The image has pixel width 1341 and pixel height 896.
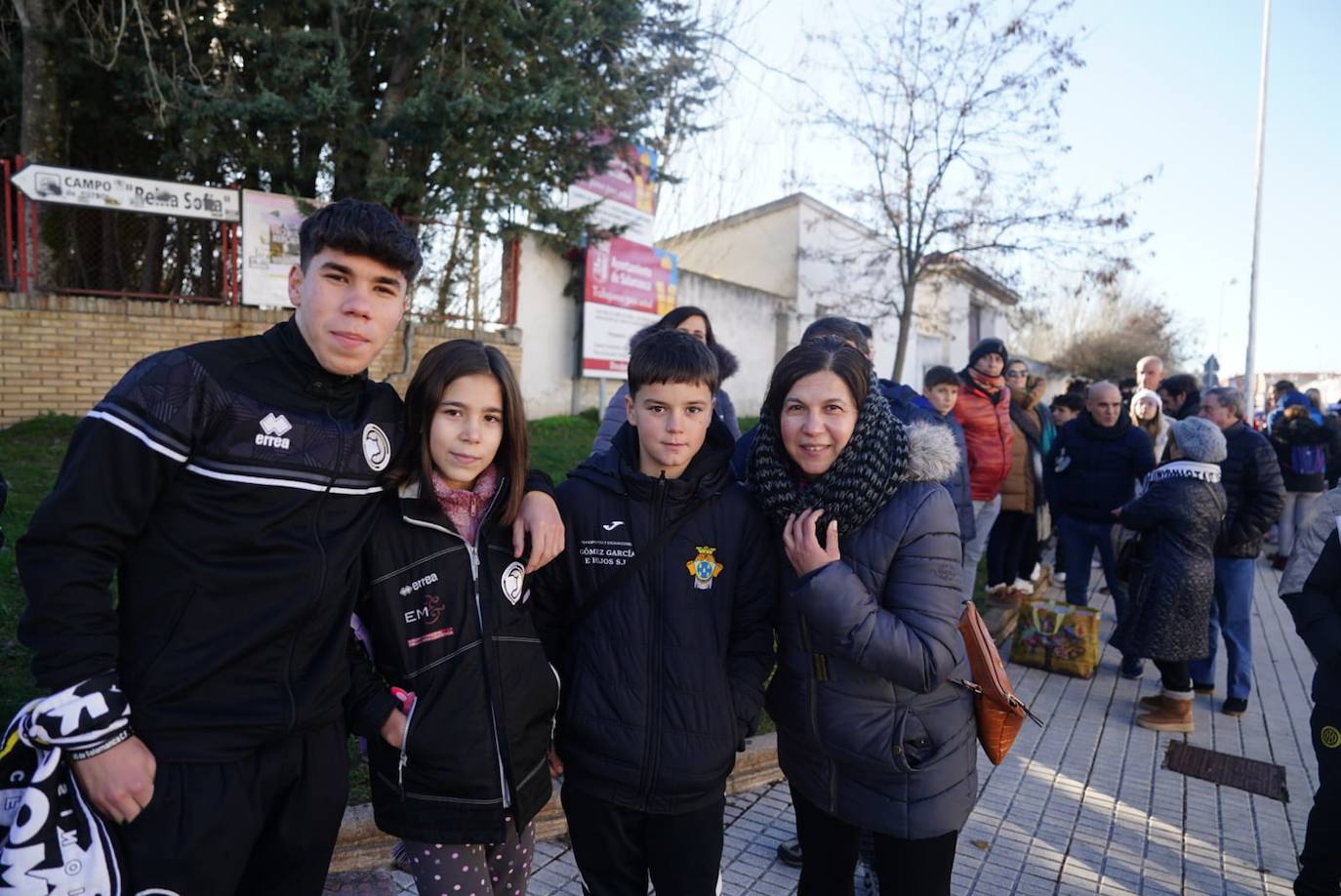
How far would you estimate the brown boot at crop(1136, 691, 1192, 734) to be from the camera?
16.5ft

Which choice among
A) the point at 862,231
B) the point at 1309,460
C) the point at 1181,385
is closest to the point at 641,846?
the point at 1181,385

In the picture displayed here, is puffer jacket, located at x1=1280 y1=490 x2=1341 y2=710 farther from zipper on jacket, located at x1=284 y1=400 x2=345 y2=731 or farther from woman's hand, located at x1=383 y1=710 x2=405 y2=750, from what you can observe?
zipper on jacket, located at x1=284 y1=400 x2=345 y2=731

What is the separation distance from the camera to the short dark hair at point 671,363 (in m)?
2.23

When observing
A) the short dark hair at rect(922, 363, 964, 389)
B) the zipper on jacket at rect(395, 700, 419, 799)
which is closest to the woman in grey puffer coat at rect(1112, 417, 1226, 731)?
the short dark hair at rect(922, 363, 964, 389)

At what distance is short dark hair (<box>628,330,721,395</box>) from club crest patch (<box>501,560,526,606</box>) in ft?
1.94

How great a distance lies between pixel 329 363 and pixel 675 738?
125cm

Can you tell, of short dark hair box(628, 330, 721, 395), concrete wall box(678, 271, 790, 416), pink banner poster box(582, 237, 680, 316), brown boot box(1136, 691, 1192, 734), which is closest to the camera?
short dark hair box(628, 330, 721, 395)

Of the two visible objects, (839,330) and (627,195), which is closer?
(839,330)

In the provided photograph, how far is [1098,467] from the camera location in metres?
6.32

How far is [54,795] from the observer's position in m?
1.55

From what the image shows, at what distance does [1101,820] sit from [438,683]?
11.3ft

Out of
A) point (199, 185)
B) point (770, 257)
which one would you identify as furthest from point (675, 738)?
point (770, 257)

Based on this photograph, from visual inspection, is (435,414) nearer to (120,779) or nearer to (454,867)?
(120,779)

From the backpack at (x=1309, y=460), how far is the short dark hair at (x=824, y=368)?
9.59m
